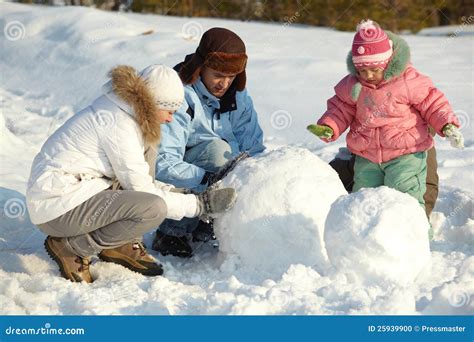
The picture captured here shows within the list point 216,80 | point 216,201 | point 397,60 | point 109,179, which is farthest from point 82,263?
point 397,60

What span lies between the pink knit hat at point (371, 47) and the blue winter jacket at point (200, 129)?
0.75 metres

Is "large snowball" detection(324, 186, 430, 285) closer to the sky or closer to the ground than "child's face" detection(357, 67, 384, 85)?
closer to the ground

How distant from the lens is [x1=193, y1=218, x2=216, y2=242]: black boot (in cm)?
425

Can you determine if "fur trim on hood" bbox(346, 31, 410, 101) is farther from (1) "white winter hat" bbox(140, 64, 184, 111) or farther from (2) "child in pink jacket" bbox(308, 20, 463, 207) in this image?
(1) "white winter hat" bbox(140, 64, 184, 111)

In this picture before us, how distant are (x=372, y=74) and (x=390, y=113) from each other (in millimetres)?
228

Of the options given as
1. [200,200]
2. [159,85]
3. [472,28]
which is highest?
[159,85]

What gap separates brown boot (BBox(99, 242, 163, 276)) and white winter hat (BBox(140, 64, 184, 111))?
0.75 meters

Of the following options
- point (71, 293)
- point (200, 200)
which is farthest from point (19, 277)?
point (200, 200)

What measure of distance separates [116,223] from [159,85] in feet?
2.19

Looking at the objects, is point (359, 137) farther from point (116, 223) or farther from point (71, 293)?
point (71, 293)

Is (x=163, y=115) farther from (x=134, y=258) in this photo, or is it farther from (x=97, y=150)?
(x=134, y=258)

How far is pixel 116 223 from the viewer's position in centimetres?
366

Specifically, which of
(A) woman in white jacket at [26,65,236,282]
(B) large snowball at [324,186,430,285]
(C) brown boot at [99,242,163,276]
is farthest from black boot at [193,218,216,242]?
(B) large snowball at [324,186,430,285]

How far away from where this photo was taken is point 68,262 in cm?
371
